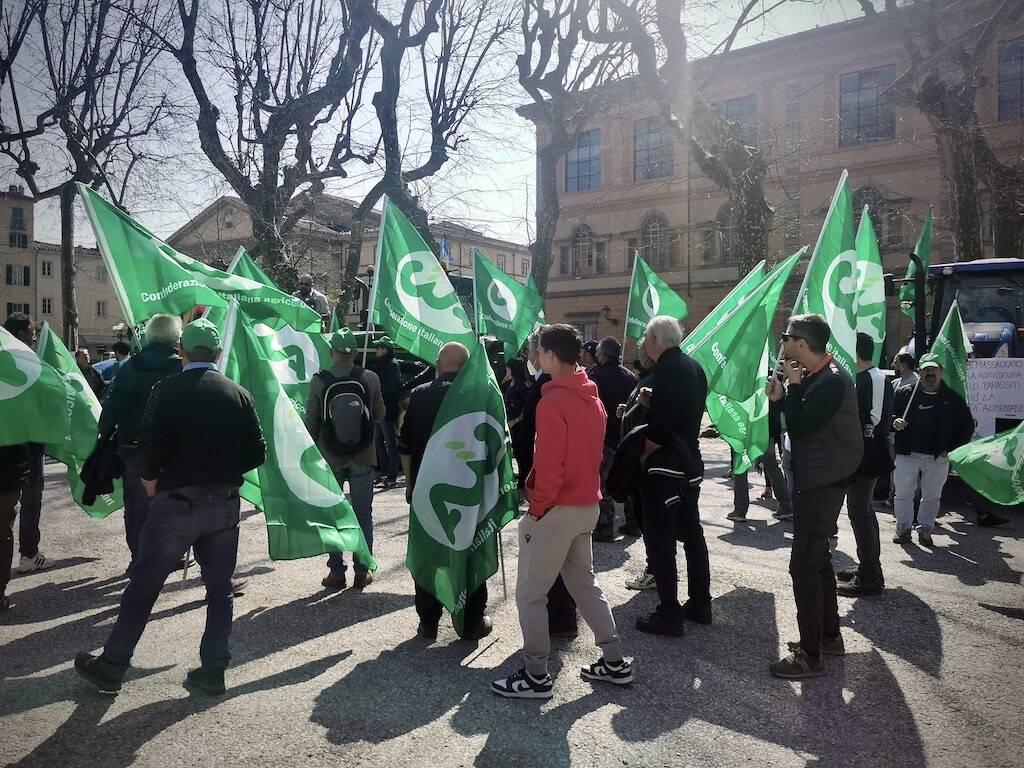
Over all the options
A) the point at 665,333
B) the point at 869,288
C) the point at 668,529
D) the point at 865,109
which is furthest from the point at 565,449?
the point at 865,109

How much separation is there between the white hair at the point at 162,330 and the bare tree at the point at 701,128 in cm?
1070

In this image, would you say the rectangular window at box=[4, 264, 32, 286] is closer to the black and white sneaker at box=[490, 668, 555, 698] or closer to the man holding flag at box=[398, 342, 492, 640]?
the man holding flag at box=[398, 342, 492, 640]

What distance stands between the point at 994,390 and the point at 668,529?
21.2 ft

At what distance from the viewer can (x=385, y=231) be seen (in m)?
6.51

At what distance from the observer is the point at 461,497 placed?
14.7 ft

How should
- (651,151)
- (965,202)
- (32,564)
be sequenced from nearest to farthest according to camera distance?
(32,564) < (965,202) < (651,151)

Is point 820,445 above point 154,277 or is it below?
below

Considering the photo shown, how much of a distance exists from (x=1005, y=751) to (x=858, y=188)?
2992 centimetres

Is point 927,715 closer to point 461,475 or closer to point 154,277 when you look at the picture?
point 461,475

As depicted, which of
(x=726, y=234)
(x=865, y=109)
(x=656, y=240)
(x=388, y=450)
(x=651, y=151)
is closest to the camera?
(x=388, y=450)

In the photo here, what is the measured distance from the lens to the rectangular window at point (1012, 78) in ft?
83.9

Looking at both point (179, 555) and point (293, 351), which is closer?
point (179, 555)

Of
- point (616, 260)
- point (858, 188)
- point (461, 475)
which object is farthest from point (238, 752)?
point (616, 260)

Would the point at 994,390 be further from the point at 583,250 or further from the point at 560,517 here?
the point at 583,250
